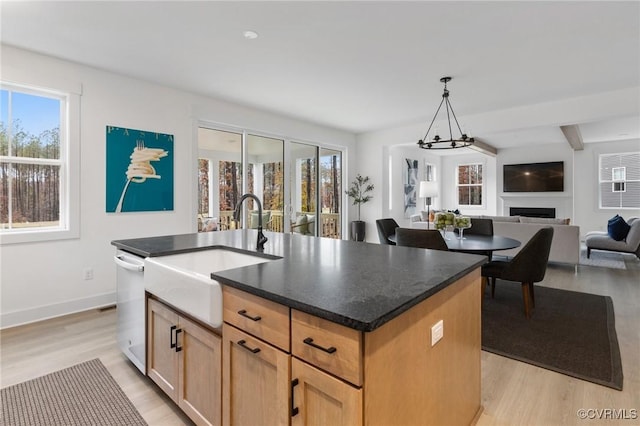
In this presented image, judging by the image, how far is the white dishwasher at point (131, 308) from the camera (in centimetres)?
198

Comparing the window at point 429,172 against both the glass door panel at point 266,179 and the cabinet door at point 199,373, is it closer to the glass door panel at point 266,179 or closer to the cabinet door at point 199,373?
the glass door panel at point 266,179

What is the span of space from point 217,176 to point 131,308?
113 inches

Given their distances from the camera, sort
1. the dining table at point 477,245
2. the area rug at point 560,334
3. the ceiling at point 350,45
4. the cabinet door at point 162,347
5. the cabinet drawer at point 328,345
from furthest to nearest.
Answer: the dining table at point 477,245 → the ceiling at point 350,45 → the area rug at point 560,334 → the cabinet door at point 162,347 → the cabinet drawer at point 328,345

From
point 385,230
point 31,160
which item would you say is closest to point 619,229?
point 385,230

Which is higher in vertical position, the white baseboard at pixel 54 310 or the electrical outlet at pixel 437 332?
the electrical outlet at pixel 437 332

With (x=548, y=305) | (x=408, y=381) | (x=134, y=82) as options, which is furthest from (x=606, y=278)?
(x=134, y=82)

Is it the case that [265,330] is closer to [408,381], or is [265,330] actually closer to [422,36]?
[408,381]

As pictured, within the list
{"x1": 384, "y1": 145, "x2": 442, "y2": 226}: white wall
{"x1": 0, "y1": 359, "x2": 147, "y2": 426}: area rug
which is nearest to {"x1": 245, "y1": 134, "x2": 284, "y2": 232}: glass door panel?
{"x1": 384, "y1": 145, "x2": 442, "y2": 226}: white wall

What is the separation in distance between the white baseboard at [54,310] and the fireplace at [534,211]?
9.45 m

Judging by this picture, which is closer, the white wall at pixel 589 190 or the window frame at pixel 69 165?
the window frame at pixel 69 165

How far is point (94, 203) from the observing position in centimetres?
348

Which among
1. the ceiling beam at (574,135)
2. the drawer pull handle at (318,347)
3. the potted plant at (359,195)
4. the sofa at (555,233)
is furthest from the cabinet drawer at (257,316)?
the ceiling beam at (574,135)

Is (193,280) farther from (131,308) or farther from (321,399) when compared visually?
(131,308)

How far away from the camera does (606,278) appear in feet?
15.2
